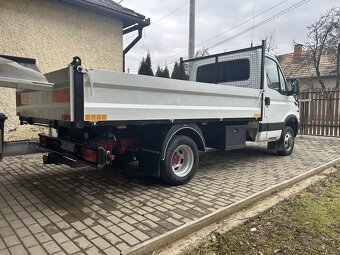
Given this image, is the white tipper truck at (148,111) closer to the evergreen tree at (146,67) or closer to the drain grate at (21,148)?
the drain grate at (21,148)

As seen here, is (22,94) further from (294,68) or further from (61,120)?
(294,68)

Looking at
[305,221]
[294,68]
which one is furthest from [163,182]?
[294,68]

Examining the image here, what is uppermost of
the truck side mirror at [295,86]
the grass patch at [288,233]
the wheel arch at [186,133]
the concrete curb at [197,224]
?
the truck side mirror at [295,86]

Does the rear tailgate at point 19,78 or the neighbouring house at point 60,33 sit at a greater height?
the neighbouring house at point 60,33

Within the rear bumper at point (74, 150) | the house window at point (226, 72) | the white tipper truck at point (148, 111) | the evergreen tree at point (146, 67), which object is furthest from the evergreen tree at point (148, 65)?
the rear bumper at point (74, 150)

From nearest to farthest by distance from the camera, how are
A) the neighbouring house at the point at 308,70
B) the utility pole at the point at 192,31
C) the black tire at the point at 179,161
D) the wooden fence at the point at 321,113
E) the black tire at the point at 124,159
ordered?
the black tire at the point at 179,161, the black tire at the point at 124,159, the utility pole at the point at 192,31, the wooden fence at the point at 321,113, the neighbouring house at the point at 308,70

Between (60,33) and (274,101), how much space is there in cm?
596

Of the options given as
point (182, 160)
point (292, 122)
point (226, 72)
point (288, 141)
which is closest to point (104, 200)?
point (182, 160)

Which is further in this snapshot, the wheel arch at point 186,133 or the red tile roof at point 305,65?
the red tile roof at point 305,65

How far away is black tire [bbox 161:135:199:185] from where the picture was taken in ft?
14.8

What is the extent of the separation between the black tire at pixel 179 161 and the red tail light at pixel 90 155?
3.75 ft

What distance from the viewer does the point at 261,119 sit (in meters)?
6.31

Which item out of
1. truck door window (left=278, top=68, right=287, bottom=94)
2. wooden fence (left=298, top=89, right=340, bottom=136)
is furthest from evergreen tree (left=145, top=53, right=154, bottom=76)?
truck door window (left=278, top=68, right=287, bottom=94)

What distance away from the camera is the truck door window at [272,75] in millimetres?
6536
